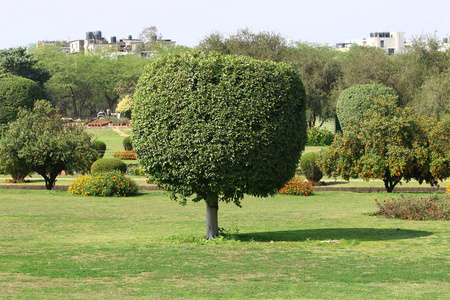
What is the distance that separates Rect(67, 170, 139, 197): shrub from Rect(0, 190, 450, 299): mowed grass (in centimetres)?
415

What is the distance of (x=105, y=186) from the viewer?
2284cm

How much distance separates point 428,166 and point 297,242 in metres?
11.9

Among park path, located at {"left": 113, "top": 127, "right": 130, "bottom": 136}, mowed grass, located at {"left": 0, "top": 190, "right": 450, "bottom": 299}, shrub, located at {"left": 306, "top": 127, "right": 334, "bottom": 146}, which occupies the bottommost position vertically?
mowed grass, located at {"left": 0, "top": 190, "right": 450, "bottom": 299}

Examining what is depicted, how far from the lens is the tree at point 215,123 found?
10.9 meters

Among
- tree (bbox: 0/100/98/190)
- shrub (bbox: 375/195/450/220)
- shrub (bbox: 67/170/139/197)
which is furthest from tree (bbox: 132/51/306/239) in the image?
tree (bbox: 0/100/98/190)

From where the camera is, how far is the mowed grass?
25.2 ft

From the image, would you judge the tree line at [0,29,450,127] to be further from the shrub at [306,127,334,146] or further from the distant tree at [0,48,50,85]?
the shrub at [306,127,334,146]

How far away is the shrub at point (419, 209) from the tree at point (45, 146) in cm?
1266

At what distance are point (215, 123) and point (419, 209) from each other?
299 inches

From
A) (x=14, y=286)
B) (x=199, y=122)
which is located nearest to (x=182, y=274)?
(x=14, y=286)

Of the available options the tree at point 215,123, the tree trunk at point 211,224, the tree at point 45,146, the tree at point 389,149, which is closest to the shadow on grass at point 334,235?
the tree trunk at point 211,224

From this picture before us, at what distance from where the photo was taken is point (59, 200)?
2123 cm

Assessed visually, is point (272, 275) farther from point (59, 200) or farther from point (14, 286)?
point (59, 200)

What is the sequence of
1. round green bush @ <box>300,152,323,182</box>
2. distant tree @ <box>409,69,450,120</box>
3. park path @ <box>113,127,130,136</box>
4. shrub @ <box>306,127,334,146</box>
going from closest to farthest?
1. round green bush @ <box>300,152,323,182</box>
2. distant tree @ <box>409,69,450,120</box>
3. shrub @ <box>306,127,334,146</box>
4. park path @ <box>113,127,130,136</box>
